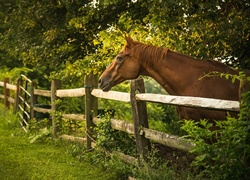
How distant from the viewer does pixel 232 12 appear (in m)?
8.36

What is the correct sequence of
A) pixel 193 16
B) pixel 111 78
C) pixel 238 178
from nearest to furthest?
1. pixel 238 178
2. pixel 111 78
3. pixel 193 16

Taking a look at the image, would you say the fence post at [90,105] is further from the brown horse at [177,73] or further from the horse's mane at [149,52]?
the horse's mane at [149,52]

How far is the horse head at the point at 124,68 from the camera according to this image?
711cm

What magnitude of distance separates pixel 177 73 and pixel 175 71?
44 mm

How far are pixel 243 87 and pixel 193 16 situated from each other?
13.9 ft

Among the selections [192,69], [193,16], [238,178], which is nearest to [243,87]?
[238,178]

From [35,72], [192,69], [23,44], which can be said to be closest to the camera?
[192,69]

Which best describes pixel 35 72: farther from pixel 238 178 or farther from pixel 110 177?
pixel 238 178

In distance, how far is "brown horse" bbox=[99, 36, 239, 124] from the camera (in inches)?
253

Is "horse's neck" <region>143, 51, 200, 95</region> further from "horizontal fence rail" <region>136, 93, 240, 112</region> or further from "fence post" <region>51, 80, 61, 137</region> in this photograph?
"fence post" <region>51, 80, 61, 137</region>

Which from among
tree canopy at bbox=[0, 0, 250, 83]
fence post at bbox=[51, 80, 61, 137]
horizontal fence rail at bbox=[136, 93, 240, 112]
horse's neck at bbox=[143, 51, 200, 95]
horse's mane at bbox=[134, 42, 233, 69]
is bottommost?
fence post at bbox=[51, 80, 61, 137]

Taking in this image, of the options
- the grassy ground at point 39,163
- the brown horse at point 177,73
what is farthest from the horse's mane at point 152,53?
the grassy ground at point 39,163

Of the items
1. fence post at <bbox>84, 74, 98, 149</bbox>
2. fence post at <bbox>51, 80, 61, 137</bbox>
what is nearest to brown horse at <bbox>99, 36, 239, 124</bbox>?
fence post at <bbox>84, 74, 98, 149</bbox>

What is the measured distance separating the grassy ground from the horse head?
143cm
